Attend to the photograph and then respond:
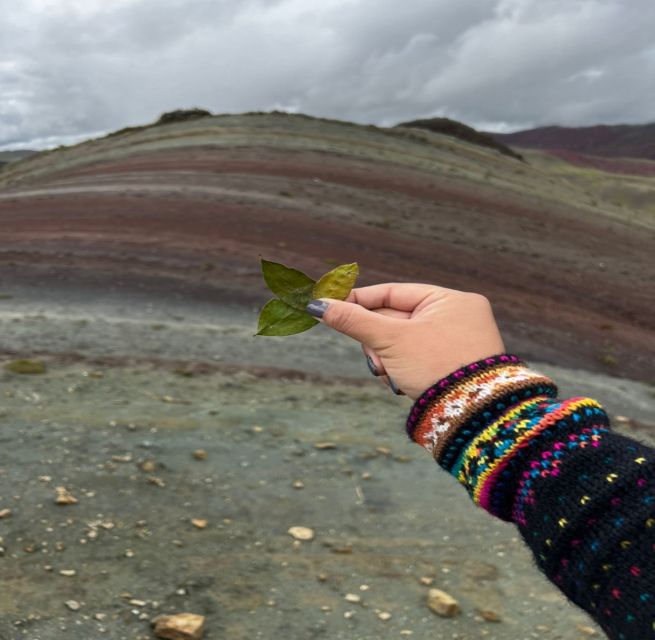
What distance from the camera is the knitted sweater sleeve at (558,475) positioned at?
1316 mm

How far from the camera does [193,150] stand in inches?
758

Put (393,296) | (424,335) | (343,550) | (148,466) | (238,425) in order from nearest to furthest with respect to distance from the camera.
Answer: (424,335), (393,296), (343,550), (148,466), (238,425)

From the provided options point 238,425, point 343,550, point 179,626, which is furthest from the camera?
point 238,425

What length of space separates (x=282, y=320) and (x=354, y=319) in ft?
1.01

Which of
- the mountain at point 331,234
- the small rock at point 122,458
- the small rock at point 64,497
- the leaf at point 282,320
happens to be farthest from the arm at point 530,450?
the mountain at point 331,234

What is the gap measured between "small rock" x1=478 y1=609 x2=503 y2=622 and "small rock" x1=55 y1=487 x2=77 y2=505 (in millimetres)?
2422

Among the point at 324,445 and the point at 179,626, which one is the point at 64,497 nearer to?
the point at 179,626

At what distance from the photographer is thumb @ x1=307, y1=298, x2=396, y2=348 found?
1938 mm

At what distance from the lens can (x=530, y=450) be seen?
154cm

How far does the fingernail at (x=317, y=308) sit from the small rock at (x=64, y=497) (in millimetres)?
2437

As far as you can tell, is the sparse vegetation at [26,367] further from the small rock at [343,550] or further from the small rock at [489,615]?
the small rock at [489,615]

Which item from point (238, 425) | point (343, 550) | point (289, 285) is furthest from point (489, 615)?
point (238, 425)

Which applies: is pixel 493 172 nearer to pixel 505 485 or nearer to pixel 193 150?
pixel 193 150

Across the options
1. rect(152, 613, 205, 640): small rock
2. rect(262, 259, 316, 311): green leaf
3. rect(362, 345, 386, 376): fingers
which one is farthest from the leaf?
rect(152, 613, 205, 640): small rock
